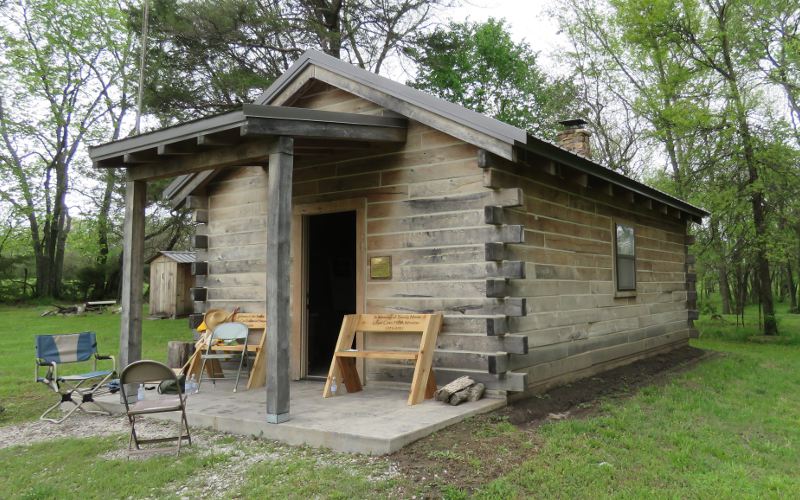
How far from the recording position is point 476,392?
5.91 m

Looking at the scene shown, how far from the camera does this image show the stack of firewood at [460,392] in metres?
5.75

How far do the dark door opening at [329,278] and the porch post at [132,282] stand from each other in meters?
3.29

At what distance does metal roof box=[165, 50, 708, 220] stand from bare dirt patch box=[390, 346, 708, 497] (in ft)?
8.94

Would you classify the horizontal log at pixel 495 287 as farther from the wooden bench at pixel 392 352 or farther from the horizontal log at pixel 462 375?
the horizontal log at pixel 462 375

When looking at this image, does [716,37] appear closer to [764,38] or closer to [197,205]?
[764,38]

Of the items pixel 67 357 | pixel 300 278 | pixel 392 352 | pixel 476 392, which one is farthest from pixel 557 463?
pixel 67 357

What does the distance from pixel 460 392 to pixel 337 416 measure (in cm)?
128

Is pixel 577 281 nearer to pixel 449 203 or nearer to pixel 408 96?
pixel 449 203

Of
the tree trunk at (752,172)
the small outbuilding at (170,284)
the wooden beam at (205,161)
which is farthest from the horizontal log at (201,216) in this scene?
the tree trunk at (752,172)

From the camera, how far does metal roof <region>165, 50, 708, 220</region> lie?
5812 mm

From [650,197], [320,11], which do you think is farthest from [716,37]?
[320,11]

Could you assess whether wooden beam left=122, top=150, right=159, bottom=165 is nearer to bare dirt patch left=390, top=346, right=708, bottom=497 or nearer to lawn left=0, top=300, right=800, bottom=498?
lawn left=0, top=300, right=800, bottom=498

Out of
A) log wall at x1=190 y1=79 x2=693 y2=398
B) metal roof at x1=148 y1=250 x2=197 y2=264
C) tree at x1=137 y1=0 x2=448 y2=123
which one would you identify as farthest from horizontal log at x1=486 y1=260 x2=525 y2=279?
metal roof at x1=148 y1=250 x2=197 y2=264

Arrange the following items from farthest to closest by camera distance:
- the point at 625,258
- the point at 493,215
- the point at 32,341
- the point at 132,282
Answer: the point at 32,341 < the point at 625,258 < the point at 132,282 < the point at 493,215
